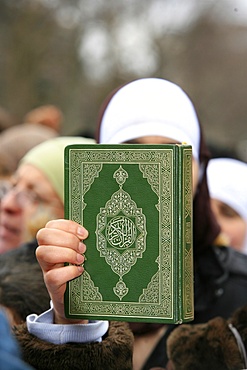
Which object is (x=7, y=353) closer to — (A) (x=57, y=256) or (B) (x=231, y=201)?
(A) (x=57, y=256)

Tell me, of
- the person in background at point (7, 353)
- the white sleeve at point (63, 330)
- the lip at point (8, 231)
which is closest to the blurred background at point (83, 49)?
the lip at point (8, 231)

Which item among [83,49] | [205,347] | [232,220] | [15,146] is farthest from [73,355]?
[83,49]

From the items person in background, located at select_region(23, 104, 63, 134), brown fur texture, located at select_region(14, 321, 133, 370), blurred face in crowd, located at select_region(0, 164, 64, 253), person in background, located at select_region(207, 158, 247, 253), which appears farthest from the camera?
person in background, located at select_region(23, 104, 63, 134)

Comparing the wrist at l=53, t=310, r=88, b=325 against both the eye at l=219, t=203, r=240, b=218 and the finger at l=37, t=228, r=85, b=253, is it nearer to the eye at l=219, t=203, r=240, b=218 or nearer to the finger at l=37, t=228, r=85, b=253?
the finger at l=37, t=228, r=85, b=253

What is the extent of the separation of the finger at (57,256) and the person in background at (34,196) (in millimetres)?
1617

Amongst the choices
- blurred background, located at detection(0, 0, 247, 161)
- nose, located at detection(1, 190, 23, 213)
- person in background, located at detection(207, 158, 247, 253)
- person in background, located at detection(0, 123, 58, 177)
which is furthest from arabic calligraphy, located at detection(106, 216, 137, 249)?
blurred background, located at detection(0, 0, 247, 161)

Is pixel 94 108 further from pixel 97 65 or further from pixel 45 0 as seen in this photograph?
pixel 45 0

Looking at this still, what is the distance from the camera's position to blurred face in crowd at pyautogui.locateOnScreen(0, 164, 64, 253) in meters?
4.28

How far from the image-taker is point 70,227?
2586 mm

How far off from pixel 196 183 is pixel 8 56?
14.5 metres

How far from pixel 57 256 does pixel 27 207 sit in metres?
1.80

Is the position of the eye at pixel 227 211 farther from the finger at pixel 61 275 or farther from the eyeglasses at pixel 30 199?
the finger at pixel 61 275

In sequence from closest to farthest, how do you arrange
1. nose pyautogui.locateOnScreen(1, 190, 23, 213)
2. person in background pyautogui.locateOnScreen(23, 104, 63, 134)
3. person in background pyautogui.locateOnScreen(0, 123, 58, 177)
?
1. nose pyautogui.locateOnScreen(1, 190, 23, 213)
2. person in background pyautogui.locateOnScreen(0, 123, 58, 177)
3. person in background pyautogui.locateOnScreen(23, 104, 63, 134)

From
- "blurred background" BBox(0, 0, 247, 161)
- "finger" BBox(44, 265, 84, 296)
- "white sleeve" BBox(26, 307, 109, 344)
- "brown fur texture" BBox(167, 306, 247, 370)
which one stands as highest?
"finger" BBox(44, 265, 84, 296)
